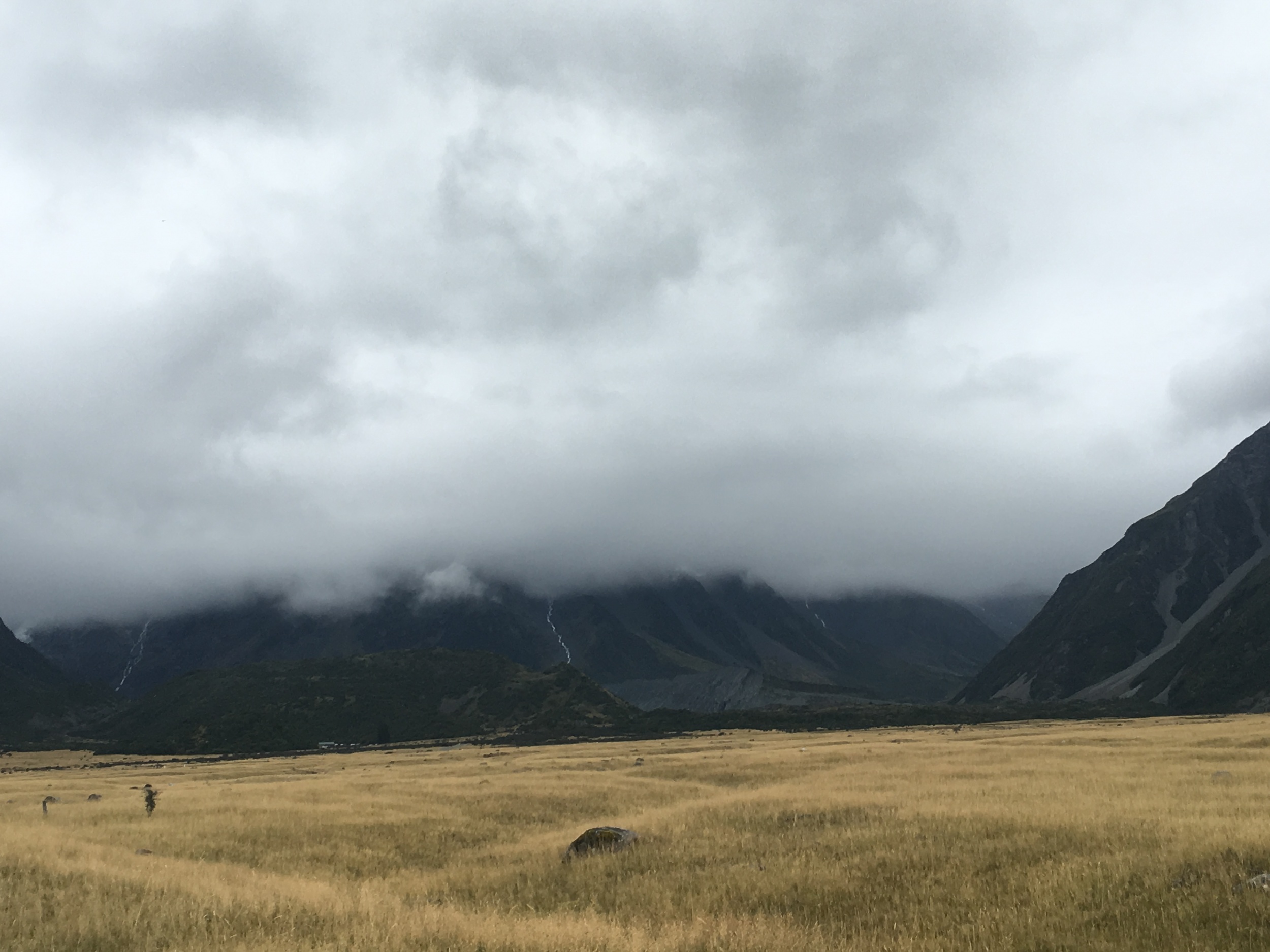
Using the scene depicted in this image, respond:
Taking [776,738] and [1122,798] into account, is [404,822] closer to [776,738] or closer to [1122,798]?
[1122,798]

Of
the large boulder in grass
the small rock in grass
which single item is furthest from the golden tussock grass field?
the large boulder in grass

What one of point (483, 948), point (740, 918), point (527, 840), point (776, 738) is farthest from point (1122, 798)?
point (776, 738)

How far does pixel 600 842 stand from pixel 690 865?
3.61 metres

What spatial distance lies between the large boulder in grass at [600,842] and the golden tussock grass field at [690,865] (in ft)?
1.99

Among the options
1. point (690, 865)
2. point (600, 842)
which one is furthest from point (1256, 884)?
point (600, 842)

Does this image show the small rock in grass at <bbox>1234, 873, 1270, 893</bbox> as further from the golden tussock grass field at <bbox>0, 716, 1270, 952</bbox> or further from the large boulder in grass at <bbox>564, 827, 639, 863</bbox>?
the large boulder in grass at <bbox>564, 827, 639, 863</bbox>

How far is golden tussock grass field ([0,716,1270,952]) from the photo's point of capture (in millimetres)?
12859

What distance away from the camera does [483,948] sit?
12.0 meters

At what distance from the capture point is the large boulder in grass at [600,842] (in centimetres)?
2305

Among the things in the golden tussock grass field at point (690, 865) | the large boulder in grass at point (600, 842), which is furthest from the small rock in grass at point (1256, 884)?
the large boulder in grass at point (600, 842)

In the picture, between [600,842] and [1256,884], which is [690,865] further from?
[1256,884]

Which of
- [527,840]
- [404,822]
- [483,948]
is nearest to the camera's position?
[483,948]

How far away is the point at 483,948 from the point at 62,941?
621cm

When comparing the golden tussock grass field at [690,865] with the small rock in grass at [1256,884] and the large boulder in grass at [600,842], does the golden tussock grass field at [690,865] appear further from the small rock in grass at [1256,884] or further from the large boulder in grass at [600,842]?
the large boulder in grass at [600,842]
